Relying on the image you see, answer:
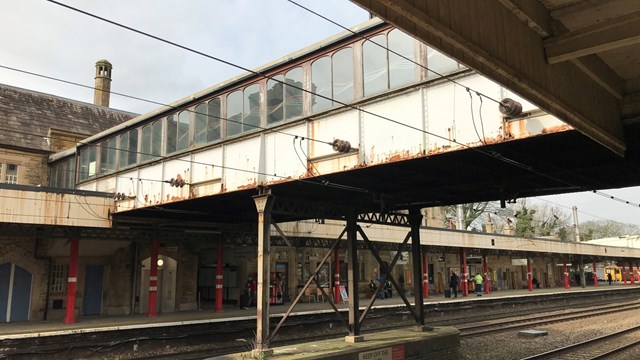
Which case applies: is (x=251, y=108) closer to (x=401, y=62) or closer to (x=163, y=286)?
(x=401, y=62)

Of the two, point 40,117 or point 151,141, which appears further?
point 40,117

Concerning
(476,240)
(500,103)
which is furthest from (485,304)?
(500,103)

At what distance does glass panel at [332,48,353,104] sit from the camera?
35.1 feet

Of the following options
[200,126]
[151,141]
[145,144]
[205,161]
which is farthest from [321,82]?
[145,144]

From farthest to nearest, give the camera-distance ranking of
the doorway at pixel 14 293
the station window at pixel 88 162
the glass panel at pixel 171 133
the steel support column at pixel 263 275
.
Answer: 1. the station window at pixel 88 162
2. the doorway at pixel 14 293
3. the glass panel at pixel 171 133
4. the steel support column at pixel 263 275


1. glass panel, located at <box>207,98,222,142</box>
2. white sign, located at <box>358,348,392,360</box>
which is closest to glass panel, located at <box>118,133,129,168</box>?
glass panel, located at <box>207,98,222,142</box>

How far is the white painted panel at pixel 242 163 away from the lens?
12547mm

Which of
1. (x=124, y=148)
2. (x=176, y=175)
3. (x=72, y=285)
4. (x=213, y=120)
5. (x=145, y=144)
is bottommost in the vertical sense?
(x=72, y=285)

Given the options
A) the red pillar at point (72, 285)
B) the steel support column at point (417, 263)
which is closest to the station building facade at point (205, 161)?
the red pillar at point (72, 285)

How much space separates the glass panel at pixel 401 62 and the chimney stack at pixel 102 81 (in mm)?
32255

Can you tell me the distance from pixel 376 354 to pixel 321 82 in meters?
6.63

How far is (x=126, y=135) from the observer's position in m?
19.0

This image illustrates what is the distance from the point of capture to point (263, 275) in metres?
11.3

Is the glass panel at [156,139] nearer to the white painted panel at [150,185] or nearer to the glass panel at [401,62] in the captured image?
the white painted panel at [150,185]
